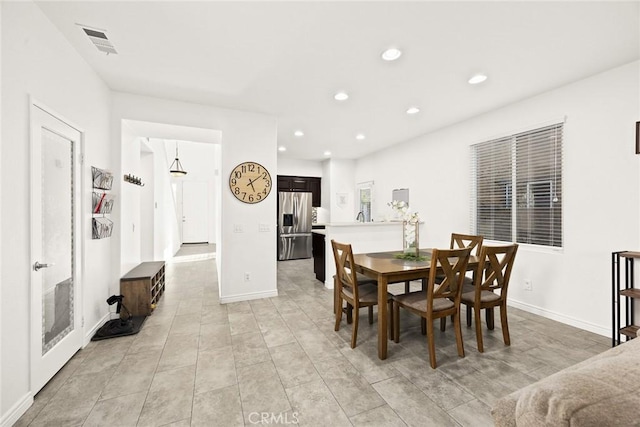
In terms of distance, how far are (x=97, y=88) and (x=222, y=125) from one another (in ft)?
4.34

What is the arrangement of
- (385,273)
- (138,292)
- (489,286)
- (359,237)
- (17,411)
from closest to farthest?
1. (17,411)
2. (385,273)
3. (489,286)
4. (138,292)
5. (359,237)

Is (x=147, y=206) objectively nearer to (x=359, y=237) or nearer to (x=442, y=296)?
(x=359, y=237)

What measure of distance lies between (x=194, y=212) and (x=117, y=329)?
7.76 m

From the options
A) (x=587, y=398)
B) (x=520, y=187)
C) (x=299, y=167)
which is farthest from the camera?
(x=299, y=167)

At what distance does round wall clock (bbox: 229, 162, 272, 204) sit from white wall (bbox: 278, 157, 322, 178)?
11.3 feet

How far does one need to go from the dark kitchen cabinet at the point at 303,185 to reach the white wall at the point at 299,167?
0.38ft

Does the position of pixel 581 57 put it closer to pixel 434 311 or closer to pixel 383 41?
pixel 383 41

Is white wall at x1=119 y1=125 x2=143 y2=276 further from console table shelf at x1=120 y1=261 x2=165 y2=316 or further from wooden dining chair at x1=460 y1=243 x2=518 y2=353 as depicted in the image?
wooden dining chair at x1=460 y1=243 x2=518 y2=353

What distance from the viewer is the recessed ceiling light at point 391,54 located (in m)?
2.30

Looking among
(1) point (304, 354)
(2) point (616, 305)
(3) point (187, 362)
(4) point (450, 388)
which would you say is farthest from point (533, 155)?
(3) point (187, 362)

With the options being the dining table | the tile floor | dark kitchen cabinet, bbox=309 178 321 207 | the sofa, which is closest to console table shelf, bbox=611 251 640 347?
the tile floor

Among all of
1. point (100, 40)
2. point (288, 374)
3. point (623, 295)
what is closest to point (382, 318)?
point (288, 374)

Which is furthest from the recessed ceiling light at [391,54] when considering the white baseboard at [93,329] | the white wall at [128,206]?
the white baseboard at [93,329]

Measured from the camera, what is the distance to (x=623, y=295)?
2355 millimetres
